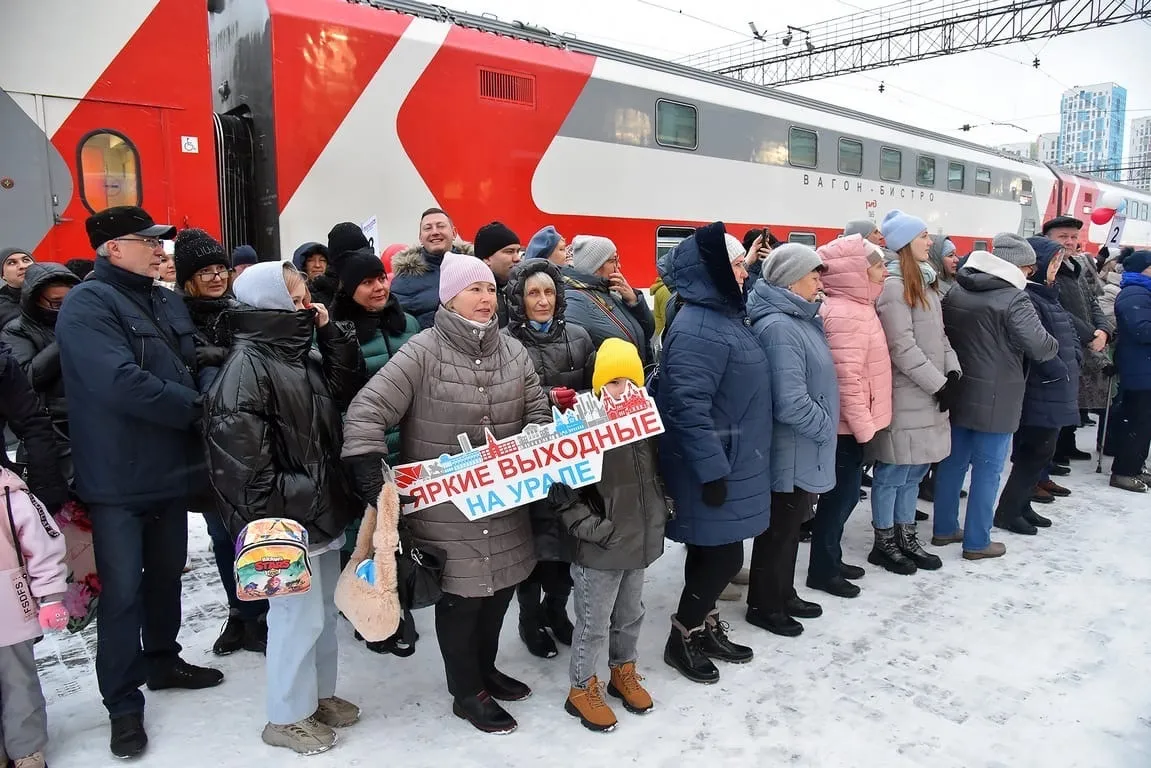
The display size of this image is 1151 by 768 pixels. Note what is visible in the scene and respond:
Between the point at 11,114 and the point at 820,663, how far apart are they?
5567 millimetres

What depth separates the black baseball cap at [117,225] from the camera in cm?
273

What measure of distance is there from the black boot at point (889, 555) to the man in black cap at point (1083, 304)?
2.15 meters

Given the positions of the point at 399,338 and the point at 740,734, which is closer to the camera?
the point at 740,734

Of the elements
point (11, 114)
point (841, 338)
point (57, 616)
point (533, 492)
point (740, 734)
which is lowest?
point (740, 734)

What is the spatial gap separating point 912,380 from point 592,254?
2056 millimetres

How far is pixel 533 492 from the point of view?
9.04 ft

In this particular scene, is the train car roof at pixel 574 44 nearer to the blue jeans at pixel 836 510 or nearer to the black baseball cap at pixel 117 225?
the black baseball cap at pixel 117 225

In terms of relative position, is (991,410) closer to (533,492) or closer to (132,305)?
(533,492)

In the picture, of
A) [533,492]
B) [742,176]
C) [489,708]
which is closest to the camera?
[533,492]

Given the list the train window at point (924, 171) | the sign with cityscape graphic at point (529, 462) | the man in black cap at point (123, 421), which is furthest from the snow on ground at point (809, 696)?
the train window at point (924, 171)

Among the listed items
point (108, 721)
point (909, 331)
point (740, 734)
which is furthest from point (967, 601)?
point (108, 721)

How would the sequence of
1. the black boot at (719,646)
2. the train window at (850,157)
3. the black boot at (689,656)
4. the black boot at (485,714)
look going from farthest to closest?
the train window at (850,157)
the black boot at (719,646)
the black boot at (689,656)
the black boot at (485,714)

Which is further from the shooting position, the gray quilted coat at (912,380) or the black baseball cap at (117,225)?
the gray quilted coat at (912,380)

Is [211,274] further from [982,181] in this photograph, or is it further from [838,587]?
[982,181]
